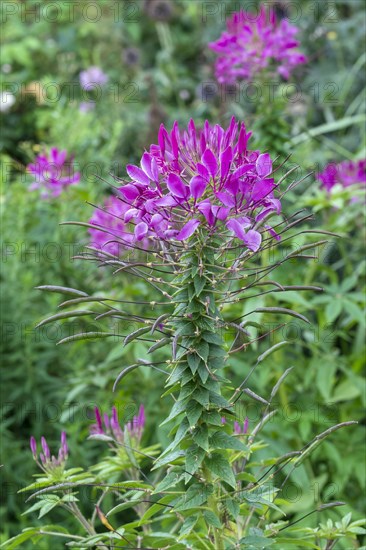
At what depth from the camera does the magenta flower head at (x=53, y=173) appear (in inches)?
99.5

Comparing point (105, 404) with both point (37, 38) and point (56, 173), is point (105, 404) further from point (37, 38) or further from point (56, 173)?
point (37, 38)

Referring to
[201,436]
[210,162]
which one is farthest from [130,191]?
[201,436]

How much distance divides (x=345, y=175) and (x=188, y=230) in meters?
1.63

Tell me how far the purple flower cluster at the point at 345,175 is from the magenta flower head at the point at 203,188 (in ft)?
4.43

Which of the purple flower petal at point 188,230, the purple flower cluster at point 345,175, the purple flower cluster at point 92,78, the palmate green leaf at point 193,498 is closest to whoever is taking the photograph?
the purple flower petal at point 188,230

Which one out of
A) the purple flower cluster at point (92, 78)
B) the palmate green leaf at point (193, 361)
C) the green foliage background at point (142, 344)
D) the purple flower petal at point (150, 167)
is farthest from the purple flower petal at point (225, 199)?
the purple flower cluster at point (92, 78)

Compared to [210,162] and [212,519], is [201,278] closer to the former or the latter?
[210,162]

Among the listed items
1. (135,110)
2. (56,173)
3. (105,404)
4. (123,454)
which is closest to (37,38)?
(135,110)

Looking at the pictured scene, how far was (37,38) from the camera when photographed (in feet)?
18.9

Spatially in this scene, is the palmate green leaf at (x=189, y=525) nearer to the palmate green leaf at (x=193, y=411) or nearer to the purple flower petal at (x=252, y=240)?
the palmate green leaf at (x=193, y=411)

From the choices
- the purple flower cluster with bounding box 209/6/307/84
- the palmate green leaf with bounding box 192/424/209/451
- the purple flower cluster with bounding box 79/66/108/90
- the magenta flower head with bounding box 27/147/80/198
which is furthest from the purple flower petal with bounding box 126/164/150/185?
the purple flower cluster with bounding box 79/66/108/90

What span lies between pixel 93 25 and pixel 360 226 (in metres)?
3.38

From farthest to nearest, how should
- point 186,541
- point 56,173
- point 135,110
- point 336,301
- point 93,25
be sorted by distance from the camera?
point 93,25, point 135,110, point 56,173, point 336,301, point 186,541

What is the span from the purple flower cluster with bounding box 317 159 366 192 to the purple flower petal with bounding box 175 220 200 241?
1.46 m
